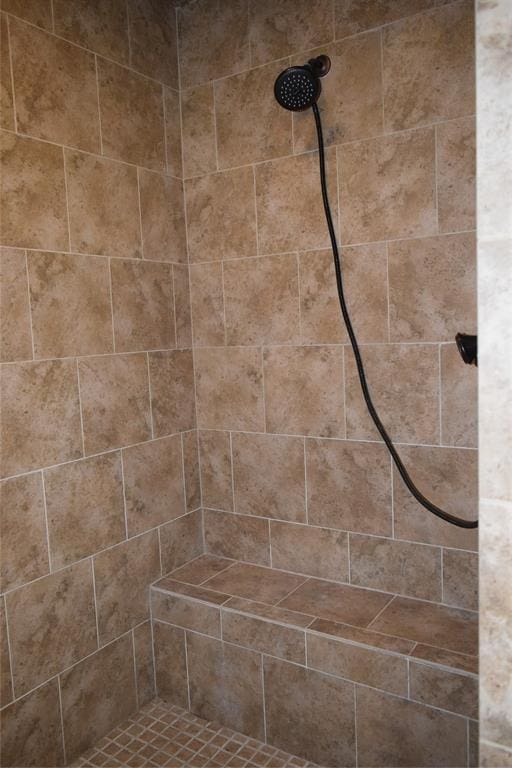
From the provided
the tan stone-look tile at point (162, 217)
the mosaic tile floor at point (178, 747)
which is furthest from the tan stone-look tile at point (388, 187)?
→ the mosaic tile floor at point (178, 747)

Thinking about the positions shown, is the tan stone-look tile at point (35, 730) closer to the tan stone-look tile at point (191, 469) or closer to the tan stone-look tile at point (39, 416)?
the tan stone-look tile at point (39, 416)

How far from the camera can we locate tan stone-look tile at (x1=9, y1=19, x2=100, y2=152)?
1616mm

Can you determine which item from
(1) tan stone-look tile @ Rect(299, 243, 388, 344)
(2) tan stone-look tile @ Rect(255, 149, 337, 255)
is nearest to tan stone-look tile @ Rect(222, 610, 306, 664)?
(1) tan stone-look tile @ Rect(299, 243, 388, 344)

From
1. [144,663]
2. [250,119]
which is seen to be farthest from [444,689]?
[250,119]

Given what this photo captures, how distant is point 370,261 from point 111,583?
4.32 ft

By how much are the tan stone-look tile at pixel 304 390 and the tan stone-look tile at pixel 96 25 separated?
3.60ft

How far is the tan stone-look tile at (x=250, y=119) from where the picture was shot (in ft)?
6.45

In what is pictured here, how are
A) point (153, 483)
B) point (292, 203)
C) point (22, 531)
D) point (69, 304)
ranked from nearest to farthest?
point (22, 531)
point (69, 304)
point (292, 203)
point (153, 483)

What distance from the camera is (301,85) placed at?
5.82 ft

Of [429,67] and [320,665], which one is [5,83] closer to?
[429,67]

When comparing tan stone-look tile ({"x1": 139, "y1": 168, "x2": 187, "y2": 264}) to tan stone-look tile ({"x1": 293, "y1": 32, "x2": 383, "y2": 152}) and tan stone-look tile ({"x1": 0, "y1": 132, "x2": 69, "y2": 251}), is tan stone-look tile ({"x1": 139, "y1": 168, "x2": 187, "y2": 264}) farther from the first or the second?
tan stone-look tile ({"x1": 293, "y1": 32, "x2": 383, "y2": 152})

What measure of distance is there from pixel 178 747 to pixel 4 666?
0.61 metres

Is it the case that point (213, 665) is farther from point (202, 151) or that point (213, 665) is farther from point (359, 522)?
point (202, 151)

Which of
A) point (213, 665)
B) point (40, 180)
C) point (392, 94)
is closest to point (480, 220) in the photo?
point (392, 94)
